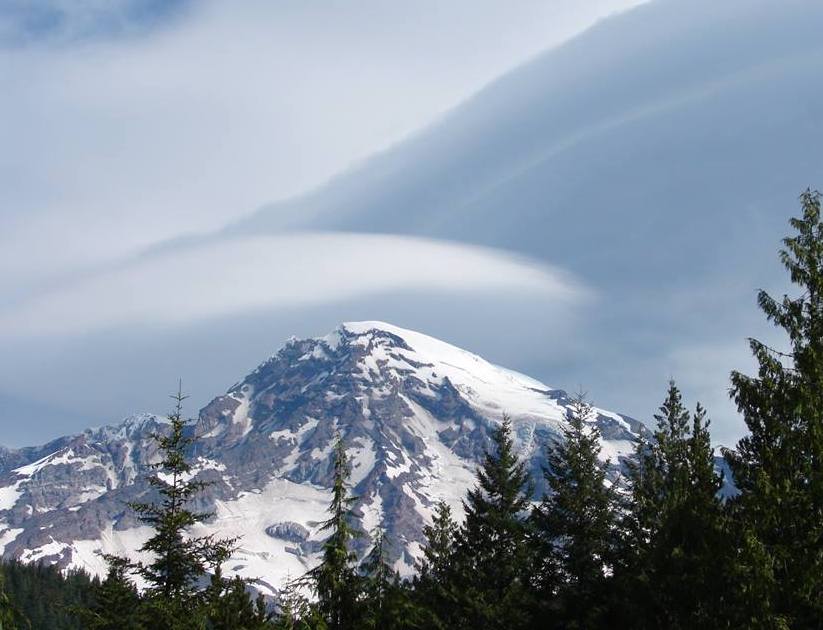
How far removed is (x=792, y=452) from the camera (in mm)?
21828

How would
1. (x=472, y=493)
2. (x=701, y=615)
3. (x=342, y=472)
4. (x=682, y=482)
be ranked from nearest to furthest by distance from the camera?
1. (x=701, y=615)
2. (x=682, y=482)
3. (x=342, y=472)
4. (x=472, y=493)

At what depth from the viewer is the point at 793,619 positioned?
67.5 ft

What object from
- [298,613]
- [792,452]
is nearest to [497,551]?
[298,613]

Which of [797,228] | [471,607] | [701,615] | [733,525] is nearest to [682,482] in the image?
[701,615]

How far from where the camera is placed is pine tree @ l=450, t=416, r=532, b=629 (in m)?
42.9

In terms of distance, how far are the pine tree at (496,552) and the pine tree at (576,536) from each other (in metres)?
1.25

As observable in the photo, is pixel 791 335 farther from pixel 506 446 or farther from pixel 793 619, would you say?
pixel 506 446

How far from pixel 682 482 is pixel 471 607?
15.7m

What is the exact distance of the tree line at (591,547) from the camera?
69.9ft

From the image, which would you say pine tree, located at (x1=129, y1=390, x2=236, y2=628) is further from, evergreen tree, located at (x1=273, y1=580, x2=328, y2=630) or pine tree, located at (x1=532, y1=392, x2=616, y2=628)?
pine tree, located at (x1=532, y1=392, x2=616, y2=628)

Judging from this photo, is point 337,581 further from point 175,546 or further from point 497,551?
point 497,551

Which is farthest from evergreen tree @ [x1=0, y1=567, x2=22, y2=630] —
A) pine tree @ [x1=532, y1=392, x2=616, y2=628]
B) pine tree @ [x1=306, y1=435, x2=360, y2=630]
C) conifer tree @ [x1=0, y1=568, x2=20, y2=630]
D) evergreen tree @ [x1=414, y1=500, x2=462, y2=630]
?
pine tree @ [x1=532, y1=392, x2=616, y2=628]

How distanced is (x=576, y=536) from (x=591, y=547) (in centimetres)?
94

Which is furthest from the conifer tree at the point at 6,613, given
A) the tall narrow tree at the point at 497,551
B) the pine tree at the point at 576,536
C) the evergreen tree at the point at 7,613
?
the tall narrow tree at the point at 497,551
